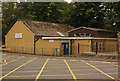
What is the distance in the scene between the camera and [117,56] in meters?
22.1

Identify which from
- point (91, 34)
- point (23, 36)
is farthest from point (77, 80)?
point (23, 36)

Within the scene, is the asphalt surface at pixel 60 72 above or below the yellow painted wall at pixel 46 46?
below

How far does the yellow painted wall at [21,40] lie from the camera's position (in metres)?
31.8

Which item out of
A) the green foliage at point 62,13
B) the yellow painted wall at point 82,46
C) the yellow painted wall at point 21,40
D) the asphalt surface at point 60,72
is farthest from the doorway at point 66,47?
the asphalt surface at point 60,72

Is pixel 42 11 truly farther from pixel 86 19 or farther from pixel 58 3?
pixel 86 19

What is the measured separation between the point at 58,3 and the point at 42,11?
583 cm

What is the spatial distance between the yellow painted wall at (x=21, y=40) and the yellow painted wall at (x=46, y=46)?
1542mm

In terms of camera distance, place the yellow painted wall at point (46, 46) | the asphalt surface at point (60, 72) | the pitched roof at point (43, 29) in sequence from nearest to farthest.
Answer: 1. the asphalt surface at point (60, 72)
2. the yellow painted wall at point (46, 46)
3. the pitched roof at point (43, 29)

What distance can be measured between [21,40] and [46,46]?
21.9ft

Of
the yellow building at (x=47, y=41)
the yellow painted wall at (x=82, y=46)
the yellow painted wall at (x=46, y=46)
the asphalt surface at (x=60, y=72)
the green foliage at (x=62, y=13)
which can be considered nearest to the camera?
the asphalt surface at (x=60, y=72)

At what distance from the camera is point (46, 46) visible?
29.7 meters

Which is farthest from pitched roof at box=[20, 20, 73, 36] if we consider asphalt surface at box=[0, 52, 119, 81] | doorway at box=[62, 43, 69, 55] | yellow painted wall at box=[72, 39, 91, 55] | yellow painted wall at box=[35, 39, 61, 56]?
asphalt surface at box=[0, 52, 119, 81]

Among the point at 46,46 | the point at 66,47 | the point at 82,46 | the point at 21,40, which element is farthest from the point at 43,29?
the point at 82,46

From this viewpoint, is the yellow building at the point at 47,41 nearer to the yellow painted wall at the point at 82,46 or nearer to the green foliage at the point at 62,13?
the yellow painted wall at the point at 82,46
